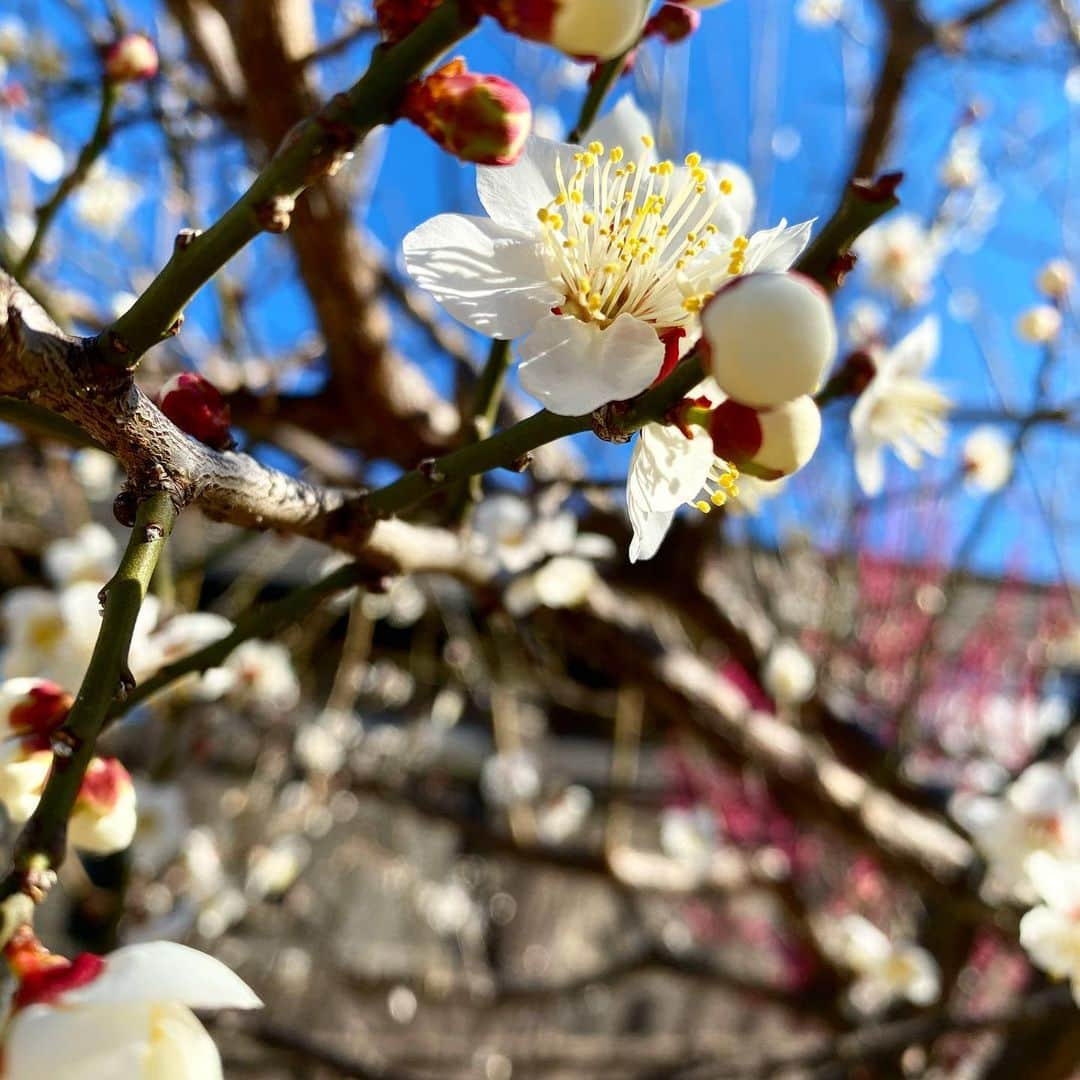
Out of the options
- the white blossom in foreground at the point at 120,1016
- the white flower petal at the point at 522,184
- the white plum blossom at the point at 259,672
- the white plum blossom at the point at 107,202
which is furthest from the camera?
the white plum blossom at the point at 107,202

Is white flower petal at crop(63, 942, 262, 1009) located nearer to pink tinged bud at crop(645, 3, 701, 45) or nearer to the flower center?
the flower center

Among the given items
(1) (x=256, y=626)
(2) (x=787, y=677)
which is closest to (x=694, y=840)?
(2) (x=787, y=677)

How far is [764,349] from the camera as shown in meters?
0.37

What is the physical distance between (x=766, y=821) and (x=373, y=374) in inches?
111

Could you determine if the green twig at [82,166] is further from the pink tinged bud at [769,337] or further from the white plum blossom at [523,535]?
the pink tinged bud at [769,337]

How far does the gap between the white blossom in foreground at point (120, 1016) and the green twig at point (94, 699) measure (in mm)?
42

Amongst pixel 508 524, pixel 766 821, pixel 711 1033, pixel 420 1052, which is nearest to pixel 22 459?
pixel 508 524

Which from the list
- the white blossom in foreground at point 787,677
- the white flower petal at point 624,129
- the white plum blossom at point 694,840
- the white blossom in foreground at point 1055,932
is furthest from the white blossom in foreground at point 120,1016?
the white plum blossom at point 694,840

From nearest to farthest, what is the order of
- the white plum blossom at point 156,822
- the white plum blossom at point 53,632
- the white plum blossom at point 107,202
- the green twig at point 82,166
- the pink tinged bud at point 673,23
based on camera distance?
the pink tinged bud at point 673,23, the green twig at point 82,166, the white plum blossom at point 53,632, the white plum blossom at point 156,822, the white plum blossom at point 107,202

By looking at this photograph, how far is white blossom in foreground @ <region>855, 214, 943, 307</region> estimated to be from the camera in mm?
2355

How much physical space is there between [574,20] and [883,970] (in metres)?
2.38

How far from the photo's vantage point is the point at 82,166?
848 mm

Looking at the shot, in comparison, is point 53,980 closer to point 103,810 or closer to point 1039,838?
point 103,810

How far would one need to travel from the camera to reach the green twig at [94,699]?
0.37m
